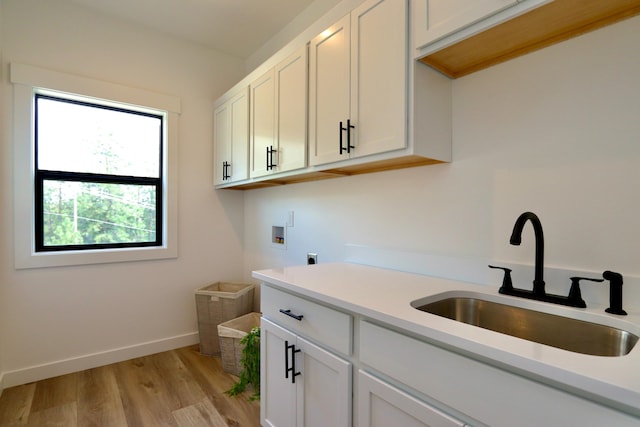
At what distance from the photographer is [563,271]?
110 centimetres

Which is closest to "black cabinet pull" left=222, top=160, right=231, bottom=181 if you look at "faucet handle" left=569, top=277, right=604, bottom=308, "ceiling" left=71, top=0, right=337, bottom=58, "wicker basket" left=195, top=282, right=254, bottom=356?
"wicker basket" left=195, top=282, right=254, bottom=356

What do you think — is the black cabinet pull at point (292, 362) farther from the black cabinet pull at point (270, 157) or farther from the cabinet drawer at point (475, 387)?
the black cabinet pull at point (270, 157)

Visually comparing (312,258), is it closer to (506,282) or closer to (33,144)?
(506,282)

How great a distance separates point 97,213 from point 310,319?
2.24 meters

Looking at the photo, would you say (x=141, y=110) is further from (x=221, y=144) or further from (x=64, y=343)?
(x=64, y=343)

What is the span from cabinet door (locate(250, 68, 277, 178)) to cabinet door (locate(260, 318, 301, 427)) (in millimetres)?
1090

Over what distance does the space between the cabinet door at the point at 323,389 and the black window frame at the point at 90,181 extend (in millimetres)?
2079

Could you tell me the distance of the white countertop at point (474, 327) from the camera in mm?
572

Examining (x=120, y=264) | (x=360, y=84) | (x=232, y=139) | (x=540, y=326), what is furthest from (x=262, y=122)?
(x=540, y=326)

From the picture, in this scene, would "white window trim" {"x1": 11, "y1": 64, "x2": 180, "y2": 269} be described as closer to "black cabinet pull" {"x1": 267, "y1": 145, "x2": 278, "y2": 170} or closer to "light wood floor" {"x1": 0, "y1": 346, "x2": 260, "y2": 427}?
"light wood floor" {"x1": 0, "y1": 346, "x2": 260, "y2": 427}

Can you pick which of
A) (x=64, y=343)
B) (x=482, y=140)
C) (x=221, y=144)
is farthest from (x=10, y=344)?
(x=482, y=140)

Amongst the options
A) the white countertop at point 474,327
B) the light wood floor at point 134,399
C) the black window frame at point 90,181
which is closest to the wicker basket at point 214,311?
the light wood floor at point 134,399

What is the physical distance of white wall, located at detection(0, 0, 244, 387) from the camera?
217 cm

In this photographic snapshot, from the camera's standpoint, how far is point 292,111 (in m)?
1.88
